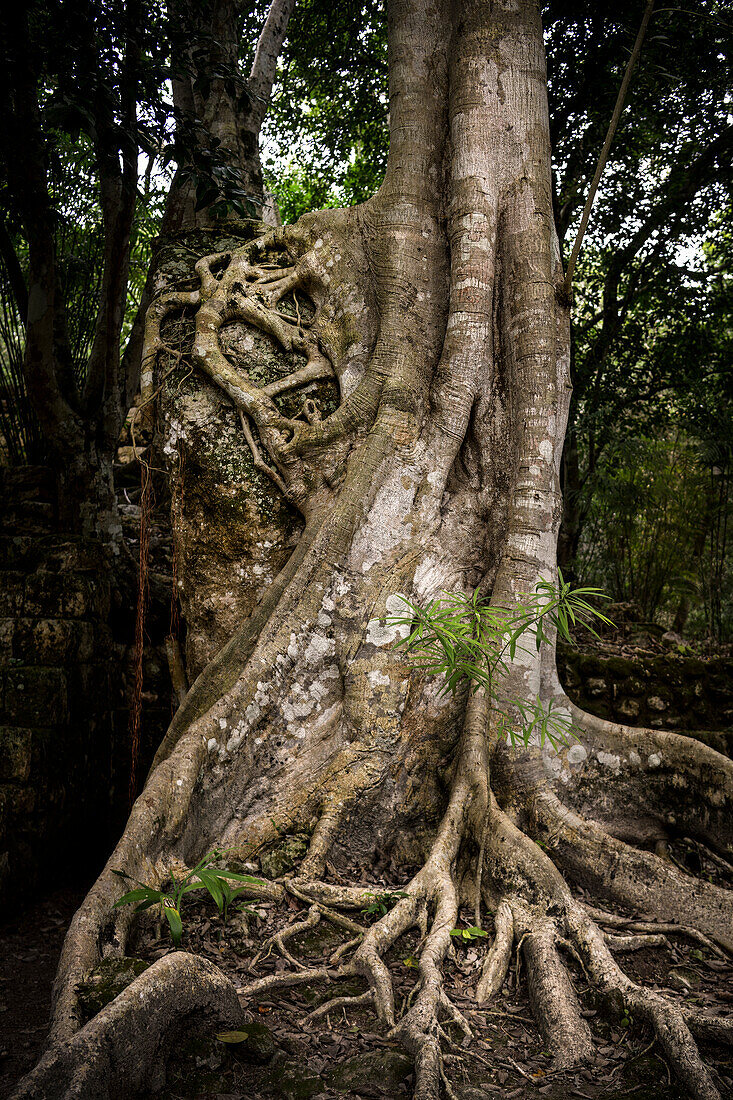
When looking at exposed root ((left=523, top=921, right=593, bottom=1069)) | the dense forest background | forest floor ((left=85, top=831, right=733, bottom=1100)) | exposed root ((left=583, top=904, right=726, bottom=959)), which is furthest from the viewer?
the dense forest background

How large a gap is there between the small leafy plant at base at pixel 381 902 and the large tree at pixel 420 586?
0.05 meters

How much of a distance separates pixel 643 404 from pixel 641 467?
3.53 feet

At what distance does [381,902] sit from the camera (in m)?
2.58

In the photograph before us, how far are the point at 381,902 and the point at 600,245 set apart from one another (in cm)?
699

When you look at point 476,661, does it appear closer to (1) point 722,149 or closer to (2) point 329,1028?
(2) point 329,1028

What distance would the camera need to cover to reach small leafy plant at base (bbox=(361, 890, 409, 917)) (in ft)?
8.36

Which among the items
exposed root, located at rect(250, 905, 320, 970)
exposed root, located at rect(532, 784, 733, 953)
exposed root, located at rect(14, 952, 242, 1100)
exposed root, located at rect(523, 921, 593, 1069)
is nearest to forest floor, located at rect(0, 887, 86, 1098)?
exposed root, located at rect(14, 952, 242, 1100)

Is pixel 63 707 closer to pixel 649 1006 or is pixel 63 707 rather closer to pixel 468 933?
pixel 468 933

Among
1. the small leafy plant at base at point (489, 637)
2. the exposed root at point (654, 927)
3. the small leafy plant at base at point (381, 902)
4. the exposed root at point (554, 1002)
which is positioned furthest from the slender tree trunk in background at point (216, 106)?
the exposed root at point (654, 927)

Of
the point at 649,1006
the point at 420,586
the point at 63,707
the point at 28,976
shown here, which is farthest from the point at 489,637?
the point at 63,707

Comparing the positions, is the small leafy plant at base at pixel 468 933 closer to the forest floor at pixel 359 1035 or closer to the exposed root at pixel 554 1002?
the forest floor at pixel 359 1035

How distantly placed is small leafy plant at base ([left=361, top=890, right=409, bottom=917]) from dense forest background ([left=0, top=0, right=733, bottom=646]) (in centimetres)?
356

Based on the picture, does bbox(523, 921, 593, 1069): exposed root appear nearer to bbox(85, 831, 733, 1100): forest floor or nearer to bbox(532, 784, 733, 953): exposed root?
bbox(85, 831, 733, 1100): forest floor

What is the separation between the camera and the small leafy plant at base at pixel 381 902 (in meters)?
2.55
